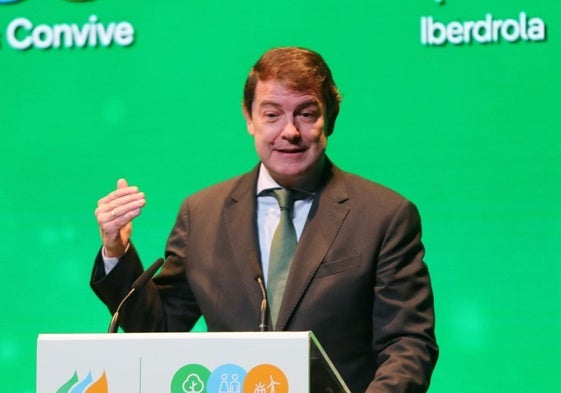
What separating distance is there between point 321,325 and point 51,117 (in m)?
1.44

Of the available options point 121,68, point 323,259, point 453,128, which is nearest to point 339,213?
point 323,259

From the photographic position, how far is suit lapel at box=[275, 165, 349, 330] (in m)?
2.80

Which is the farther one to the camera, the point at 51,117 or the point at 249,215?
the point at 51,117

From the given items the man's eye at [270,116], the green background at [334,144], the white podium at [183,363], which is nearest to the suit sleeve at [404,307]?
the man's eye at [270,116]

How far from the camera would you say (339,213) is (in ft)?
9.55

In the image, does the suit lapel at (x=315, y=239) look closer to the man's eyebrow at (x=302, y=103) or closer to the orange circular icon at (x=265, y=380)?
the man's eyebrow at (x=302, y=103)

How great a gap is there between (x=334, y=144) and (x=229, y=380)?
1.70 m

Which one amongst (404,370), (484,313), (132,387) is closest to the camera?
(132,387)

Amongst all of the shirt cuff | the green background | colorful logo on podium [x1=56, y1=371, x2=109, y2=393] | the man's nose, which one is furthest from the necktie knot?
colorful logo on podium [x1=56, y1=371, x2=109, y2=393]

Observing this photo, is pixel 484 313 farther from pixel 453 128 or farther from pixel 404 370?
pixel 404 370

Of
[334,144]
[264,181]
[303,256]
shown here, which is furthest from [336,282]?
[334,144]

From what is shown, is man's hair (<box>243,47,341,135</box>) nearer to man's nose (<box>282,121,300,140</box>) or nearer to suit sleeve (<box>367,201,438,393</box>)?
man's nose (<box>282,121,300,140</box>)

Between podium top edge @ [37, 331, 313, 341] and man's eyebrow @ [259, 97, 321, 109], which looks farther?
man's eyebrow @ [259, 97, 321, 109]

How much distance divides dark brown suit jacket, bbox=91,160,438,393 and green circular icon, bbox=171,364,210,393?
2.29 ft
